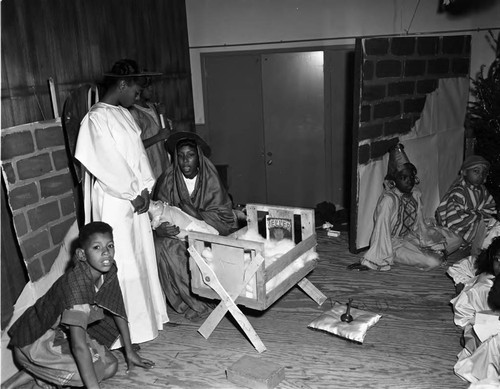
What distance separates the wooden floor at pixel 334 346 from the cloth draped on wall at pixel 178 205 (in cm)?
20

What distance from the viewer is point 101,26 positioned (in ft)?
16.8

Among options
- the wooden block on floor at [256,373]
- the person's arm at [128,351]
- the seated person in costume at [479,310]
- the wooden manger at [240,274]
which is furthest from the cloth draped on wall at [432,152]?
the person's arm at [128,351]

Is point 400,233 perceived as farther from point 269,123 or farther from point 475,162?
point 269,123

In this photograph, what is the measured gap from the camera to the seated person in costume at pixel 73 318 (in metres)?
3.30

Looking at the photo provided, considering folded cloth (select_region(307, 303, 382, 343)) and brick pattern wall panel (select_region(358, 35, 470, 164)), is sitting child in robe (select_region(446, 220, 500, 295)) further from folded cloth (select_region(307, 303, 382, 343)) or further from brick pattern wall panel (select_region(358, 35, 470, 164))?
brick pattern wall panel (select_region(358, 35, 470, 164))

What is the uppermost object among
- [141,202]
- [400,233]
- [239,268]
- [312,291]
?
[141,202]

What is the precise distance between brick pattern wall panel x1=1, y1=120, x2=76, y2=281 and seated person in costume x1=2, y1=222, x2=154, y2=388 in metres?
0.69

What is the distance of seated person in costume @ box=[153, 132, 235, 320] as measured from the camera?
456 cm

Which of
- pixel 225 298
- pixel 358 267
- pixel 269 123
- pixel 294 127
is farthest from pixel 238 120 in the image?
pixel 225 298

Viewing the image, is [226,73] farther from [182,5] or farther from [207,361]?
[207,361]

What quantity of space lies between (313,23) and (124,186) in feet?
14.3

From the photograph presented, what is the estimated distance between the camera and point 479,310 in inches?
161

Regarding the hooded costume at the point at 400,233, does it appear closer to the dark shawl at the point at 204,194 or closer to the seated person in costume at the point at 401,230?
the seated person in costume at the point at 401,230

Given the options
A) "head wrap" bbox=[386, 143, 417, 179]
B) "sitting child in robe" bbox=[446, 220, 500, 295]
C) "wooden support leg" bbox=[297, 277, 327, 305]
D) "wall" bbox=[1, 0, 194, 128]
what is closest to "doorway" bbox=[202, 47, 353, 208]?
"wall" bbox=[1, 0, 194, 128]
